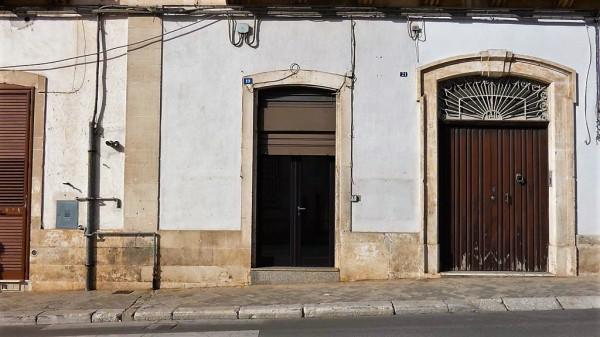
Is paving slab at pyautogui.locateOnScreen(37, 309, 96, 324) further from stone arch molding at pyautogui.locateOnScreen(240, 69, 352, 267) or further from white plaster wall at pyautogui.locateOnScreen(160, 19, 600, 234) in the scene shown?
stone arch molding at pyautogui.locateOnScreen(240, 69, 352, 267)

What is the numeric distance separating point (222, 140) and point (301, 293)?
2899 mm

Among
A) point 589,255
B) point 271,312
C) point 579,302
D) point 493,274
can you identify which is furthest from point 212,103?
point 589,255

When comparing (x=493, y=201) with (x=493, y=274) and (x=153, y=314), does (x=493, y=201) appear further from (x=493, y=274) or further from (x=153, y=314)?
(x=153, y=314)

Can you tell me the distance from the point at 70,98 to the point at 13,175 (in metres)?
1.66

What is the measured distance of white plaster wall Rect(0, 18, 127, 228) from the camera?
9602mm

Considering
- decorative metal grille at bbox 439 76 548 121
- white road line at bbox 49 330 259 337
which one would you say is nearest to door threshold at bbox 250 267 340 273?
white road line at bbox 49 330 259 337

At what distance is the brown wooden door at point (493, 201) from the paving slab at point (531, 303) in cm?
195

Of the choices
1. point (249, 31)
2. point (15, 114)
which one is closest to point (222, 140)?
point (249, 31)

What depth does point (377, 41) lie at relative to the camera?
960 cm

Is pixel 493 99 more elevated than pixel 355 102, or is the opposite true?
pixel 493 99

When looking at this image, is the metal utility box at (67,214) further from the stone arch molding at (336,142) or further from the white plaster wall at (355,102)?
the stone arch molding at (336,142)

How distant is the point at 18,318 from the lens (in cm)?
770

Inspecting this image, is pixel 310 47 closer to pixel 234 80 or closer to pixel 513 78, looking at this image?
pixel 234 80

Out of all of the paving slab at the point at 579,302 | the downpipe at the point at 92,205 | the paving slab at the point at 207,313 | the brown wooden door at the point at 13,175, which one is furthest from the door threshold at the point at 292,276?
the brown wooden door at the point at 13,175
